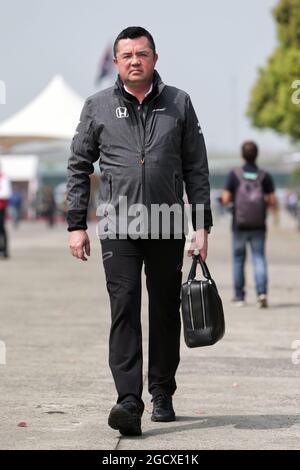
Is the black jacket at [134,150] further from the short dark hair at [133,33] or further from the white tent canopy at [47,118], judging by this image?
the white tent canopy at [47,118]

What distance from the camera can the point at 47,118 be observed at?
1650 inches

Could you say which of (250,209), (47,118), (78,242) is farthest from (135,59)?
(47,118)

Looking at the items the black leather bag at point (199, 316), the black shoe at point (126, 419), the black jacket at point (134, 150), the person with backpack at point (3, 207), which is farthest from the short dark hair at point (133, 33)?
the person with backpack at point (3, 207)

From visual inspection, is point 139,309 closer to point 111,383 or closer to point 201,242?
point 201,242

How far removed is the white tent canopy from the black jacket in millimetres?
33034

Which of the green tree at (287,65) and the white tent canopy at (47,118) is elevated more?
the green tree at (287,65)

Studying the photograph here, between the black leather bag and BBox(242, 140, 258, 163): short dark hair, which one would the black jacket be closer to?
the black leather bag

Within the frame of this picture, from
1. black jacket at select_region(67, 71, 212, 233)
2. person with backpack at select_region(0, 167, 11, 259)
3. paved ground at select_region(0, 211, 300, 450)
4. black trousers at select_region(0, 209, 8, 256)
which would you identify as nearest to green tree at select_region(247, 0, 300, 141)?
person with backpack at select_region(0, 167, 11, 259)

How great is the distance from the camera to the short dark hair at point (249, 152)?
1420 centimetres

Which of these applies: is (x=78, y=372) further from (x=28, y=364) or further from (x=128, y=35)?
(x=128, y=35)

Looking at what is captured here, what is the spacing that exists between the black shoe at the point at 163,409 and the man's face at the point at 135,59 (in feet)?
5.14

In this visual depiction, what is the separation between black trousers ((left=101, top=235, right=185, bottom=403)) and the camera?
21.8 feet

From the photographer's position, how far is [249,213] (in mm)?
14141

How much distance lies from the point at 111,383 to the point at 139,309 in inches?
65.6
